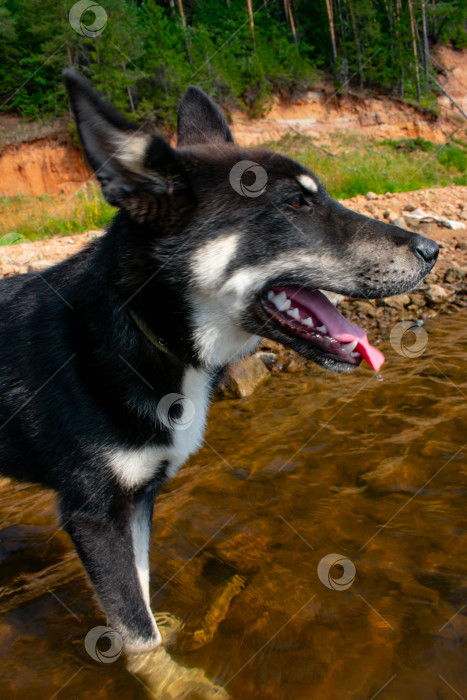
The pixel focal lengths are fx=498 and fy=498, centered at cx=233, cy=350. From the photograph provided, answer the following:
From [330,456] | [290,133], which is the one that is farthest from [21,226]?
[290,133]

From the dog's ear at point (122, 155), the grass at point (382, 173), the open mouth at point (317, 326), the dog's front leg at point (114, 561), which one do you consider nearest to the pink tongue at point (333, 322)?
the open mouth at point (317, 326)

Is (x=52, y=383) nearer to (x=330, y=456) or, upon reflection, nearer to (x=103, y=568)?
(x=103, y=568)

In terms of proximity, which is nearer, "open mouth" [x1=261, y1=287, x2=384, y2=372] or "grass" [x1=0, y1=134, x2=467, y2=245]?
"open mouth" [x1=261, y1=287, x2=384, y2=372]

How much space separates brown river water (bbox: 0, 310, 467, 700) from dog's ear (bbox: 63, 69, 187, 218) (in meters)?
1.96

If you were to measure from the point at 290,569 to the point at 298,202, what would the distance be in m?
1.90

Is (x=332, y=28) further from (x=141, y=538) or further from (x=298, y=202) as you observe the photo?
(x=141, y=538)

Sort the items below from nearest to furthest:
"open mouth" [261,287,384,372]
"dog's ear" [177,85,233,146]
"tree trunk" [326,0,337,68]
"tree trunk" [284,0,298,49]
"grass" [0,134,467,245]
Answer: "open mouth" [261,287,384,372], "dog's ear" [177,85,233,146], "grass" [0,134,467,245], "tree trunk" [326,0,337,68], "tree trunk" [284,0,298,49]

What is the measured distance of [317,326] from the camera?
2.43 meters

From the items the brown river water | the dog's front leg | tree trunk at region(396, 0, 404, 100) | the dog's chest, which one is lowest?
tree trunk at region(396, 0, 404, 100)

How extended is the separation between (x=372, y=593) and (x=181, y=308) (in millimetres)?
1679

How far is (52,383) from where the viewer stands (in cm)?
223

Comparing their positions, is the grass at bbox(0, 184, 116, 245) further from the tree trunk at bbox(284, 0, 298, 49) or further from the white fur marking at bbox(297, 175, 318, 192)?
the tree trunk at bbox(284, 0, 298, 49)

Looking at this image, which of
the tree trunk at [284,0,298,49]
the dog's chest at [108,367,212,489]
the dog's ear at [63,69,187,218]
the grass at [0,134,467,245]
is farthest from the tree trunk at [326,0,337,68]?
the dog's chest at [108,367,212,489]

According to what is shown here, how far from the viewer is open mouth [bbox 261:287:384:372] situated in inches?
92.4
